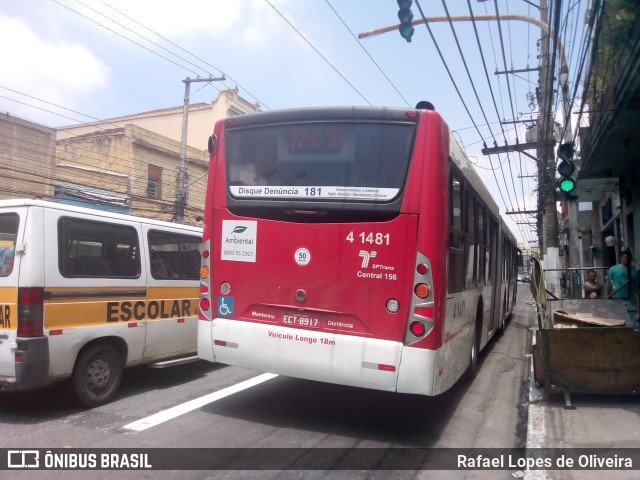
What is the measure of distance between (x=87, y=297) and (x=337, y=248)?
9.38ft

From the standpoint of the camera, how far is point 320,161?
572 cm

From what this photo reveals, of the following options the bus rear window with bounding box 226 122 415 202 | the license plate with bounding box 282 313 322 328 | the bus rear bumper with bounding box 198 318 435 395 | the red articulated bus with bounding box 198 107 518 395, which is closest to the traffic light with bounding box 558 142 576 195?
the red articulated bus with bounding box 198 107 518 395

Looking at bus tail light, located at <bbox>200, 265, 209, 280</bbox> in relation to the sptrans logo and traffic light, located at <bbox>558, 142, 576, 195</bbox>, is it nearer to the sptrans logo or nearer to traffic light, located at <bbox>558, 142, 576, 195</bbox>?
the sptrans logo

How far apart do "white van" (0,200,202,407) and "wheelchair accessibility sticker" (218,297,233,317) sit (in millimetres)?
1356

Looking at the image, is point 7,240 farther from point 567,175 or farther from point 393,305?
point 567,175

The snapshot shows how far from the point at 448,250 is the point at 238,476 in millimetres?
2959

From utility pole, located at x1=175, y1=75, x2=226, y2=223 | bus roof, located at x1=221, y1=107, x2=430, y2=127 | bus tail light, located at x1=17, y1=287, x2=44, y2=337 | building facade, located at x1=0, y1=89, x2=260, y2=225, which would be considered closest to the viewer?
bus tail light, located at x1=17, y1=287, x2=44, y2=337

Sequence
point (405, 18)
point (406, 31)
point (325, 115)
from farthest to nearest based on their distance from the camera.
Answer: point (406, 31) < point (405, 18) < point (325, 115)

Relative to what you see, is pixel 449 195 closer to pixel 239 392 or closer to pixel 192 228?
pixel 239 392

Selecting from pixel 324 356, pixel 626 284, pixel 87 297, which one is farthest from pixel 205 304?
pixel 626 284

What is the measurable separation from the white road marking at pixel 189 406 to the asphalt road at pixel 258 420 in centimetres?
1

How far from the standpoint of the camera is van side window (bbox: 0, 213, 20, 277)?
18.2 ft

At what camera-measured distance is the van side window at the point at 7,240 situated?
18.2ft

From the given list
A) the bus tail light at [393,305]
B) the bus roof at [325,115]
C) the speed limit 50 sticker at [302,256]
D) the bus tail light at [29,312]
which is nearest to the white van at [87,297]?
the bus tail light at [29,312]
